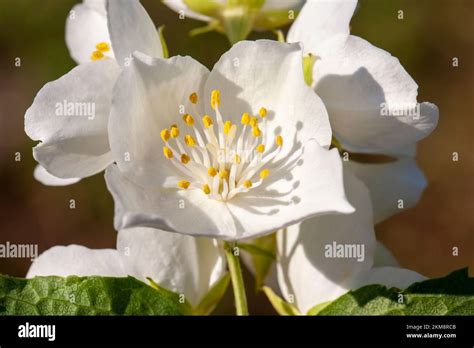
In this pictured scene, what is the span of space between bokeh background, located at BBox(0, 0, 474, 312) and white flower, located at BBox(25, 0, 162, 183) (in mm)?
A: 1762

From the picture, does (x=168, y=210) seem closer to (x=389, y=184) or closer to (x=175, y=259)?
(x=175, y=259)

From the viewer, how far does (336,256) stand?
1111mm

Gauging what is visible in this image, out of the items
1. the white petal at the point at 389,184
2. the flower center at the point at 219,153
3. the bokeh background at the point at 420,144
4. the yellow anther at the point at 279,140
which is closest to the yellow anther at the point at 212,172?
the flower center at the point at 219,153

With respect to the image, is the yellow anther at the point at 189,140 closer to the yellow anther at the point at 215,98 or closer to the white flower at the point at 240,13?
the yellow anther at the point at 215,98

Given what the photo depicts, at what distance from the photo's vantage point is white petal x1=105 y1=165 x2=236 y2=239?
94 cm

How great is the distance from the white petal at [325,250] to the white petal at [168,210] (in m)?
0.12

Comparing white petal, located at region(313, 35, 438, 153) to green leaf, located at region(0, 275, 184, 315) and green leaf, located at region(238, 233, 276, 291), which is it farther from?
green leaf, located at region(0, 275, 184, 315)

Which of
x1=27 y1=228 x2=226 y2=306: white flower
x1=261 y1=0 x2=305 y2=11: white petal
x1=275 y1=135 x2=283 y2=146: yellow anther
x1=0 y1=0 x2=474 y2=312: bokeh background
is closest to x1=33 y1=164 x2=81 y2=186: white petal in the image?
x1=27 y1=228 x2=226 y2=306: white flower

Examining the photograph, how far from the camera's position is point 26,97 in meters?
3.10

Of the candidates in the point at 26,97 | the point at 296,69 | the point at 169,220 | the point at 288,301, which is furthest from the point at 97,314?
the point at 26,97

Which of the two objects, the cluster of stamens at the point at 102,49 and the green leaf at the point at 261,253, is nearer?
the green leaf at the point at 261,253

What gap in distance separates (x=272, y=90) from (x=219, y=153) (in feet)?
0.41

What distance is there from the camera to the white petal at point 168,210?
3.08 ft

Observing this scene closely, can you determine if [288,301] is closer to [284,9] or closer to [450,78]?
[284,9]
